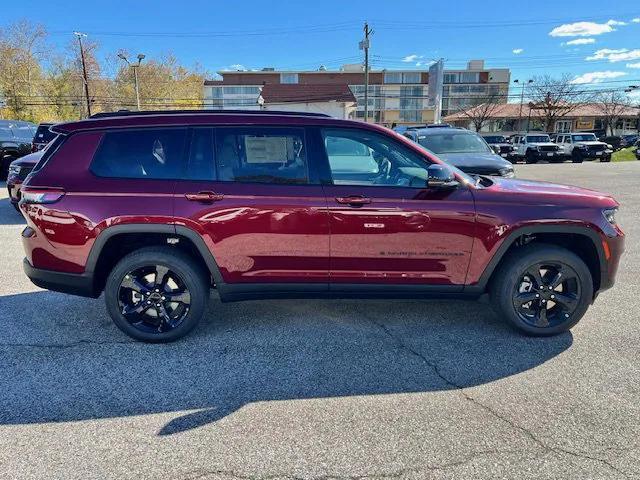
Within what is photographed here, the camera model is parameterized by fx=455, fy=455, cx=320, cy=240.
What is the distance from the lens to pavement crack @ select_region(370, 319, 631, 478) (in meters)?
2.41

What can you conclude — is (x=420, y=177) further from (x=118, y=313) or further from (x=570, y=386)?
(x=118, y=313)

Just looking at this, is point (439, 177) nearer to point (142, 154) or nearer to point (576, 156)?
point (142, 154)

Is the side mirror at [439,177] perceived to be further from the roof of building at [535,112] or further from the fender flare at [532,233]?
the roof of building at [535,112]

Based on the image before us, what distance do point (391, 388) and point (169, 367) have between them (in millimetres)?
1631

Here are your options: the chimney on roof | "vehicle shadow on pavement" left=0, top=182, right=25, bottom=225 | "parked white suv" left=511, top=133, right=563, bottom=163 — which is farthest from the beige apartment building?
"vehicle shadow on pavement" left=0, top=182, right=25, bottom=225

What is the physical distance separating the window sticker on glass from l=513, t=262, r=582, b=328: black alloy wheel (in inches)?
87.1

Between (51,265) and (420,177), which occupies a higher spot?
(420,177)

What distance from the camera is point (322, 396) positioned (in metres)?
3.00

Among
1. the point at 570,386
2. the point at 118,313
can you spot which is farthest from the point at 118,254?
the point at 570,386

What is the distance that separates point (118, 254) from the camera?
383 cm

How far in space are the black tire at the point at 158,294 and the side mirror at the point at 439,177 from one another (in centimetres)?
197

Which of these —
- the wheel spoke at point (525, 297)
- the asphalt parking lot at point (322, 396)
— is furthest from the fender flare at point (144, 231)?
the wheel spoke at point (525, 297)

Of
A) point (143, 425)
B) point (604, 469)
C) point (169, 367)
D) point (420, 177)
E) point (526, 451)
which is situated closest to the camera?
point (604, 469)

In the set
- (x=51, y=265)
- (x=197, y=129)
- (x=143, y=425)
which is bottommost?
(x=143, y=425)
